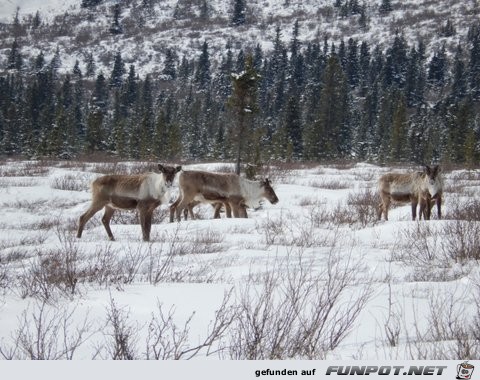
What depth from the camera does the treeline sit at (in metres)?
55.5

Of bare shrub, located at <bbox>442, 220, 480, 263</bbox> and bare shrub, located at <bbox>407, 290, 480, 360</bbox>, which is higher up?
bare shrub, located at <bbox>407, 290, 480, 360</bbox>

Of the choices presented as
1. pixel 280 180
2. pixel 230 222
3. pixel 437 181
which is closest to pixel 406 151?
pixel 280 180

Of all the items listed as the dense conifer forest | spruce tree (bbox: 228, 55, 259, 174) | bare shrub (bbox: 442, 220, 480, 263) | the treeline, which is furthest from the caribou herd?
the treeline

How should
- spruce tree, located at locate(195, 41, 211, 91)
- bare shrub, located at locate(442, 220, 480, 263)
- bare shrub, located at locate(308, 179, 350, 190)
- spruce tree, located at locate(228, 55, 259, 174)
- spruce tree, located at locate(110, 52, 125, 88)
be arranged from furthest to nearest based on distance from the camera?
spruce tree, located at locate(110, 52, 125, 88) → spruce tree, located at locate(195, 41, 211, 91) → spruce tree, located at locate(228, 55, 259, 174) → bare shrub, located at locate(308, 179, 350, 190) → bare shrub, located at locate(442, 220, 480, 263)

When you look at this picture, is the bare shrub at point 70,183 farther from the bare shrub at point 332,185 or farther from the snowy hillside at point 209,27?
the snowy hillside at point 209,27

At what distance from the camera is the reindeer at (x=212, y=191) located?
12859mm

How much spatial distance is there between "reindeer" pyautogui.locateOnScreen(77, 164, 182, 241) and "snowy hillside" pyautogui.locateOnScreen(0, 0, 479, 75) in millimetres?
104660

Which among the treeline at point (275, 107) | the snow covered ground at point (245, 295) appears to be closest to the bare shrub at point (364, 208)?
the snow covered ground at point (245, 295)

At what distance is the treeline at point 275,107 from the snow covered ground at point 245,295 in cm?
2122

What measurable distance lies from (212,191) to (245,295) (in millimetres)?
9565

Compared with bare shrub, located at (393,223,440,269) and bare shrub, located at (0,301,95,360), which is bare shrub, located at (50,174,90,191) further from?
bare shrub, located at (0,301,95,360)

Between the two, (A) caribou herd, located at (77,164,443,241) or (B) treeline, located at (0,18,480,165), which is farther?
(B) treeline, located at (0,18,480,165)

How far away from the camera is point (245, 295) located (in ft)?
11.6

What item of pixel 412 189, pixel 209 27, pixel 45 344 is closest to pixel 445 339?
pixel 45 344
